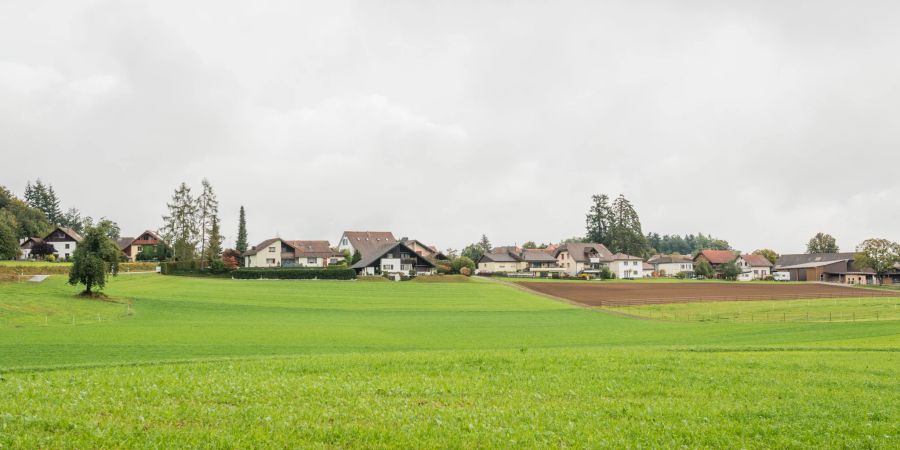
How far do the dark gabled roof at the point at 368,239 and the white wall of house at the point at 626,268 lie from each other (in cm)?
4883

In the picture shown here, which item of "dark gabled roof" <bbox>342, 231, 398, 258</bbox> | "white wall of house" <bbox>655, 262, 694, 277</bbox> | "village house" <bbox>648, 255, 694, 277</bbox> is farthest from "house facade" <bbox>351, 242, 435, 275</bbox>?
"white wall of house" <bbox>655, 262, 694, 277</bbox>

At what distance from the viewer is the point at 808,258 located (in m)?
132

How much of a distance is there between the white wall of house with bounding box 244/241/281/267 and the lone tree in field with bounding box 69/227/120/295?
66.4 metres

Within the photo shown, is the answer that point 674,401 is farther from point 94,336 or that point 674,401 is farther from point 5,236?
point 5,236

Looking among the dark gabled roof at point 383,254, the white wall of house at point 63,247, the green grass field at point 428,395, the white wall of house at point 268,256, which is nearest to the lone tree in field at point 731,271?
the dark gabled roof at point 383,254

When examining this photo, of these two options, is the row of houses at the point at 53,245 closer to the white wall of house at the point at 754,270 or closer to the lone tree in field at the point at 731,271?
the lone tree in field at the point at 731,271

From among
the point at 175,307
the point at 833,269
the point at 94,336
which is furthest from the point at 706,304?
the point at 833,269

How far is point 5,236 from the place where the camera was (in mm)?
64875

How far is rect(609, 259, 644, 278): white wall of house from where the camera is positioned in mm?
122688

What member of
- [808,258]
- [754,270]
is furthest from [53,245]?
[808,258]

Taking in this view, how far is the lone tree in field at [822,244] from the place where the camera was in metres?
167

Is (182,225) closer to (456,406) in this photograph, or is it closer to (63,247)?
(63,247)

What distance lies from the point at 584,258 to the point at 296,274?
227 ft

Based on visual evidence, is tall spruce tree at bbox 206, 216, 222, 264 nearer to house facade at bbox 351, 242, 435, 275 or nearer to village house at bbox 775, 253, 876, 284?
house facade at bbox 351, 242, 435, 275
